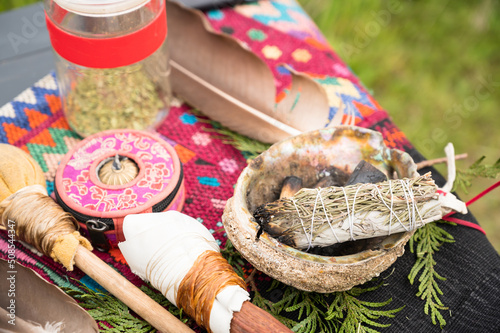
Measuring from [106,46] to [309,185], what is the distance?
2.04 ft

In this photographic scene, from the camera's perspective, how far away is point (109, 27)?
127cm

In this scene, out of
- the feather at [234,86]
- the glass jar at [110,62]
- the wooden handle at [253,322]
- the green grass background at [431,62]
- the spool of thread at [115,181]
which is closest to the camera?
the wooden handle at [253,322]

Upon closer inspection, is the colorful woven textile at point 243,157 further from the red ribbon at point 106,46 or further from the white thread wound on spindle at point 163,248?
the red ribbon at point 106,46

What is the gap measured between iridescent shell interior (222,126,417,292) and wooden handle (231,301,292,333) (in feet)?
0.29

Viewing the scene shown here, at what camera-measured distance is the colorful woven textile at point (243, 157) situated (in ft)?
3.83

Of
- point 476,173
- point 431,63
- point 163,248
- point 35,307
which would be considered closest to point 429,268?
point 476,173

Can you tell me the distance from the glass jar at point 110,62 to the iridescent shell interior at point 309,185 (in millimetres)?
475

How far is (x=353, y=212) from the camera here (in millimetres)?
1015

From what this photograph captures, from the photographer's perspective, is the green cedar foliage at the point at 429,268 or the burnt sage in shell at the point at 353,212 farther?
the green cedar foliage at the point at 429,268

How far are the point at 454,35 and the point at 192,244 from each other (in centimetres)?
255

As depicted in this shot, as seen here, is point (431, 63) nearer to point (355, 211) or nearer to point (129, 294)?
point (355, 211)

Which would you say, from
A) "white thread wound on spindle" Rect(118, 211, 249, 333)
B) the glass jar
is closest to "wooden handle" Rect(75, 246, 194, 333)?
"white thread wound on spindle" Rect(118, 211, 249, 333)

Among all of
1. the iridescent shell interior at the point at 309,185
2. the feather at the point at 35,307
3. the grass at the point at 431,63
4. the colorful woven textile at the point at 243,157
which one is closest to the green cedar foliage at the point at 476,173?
the colorful woven textile at the point at 243,157

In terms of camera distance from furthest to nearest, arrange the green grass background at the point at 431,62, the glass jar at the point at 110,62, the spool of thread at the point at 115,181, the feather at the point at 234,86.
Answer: the green grass background at the point at 431,62, the feather at the point at 234,86, the glass jar at the point at 110,62, the spool of thread at the point at 115,181
